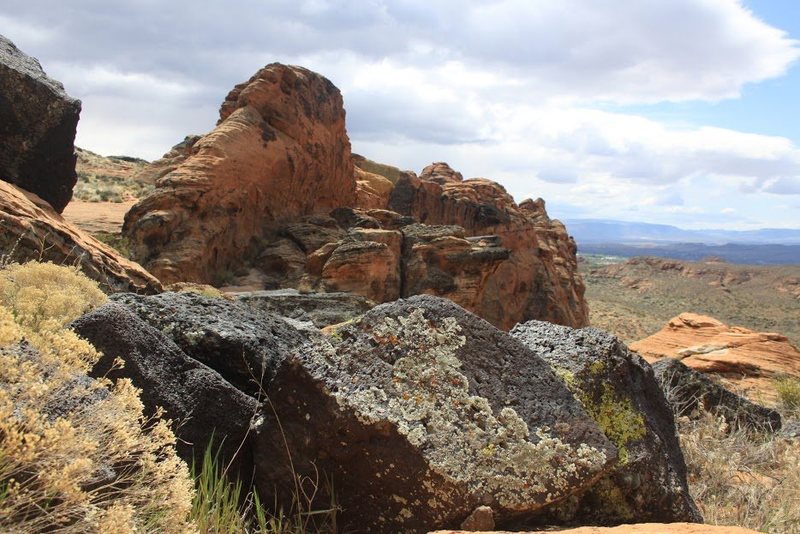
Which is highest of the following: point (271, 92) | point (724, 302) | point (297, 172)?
point (271, 92)

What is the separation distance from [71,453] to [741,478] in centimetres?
540

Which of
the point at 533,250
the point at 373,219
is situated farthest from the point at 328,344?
the point at 533,250

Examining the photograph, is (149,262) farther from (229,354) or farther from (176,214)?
(229,354)

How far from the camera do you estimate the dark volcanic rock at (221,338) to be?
13.9ft

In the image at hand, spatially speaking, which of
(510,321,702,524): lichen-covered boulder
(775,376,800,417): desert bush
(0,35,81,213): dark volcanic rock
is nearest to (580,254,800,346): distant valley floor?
(775,376,800,417): desert bush

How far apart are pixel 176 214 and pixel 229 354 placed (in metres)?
17.1

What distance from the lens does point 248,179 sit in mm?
22859

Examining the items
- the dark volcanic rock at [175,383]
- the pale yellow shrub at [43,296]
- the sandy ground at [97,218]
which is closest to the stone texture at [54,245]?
the pale yellow shrub at [43,296]

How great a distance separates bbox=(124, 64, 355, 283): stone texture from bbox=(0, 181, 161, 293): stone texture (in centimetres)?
1013

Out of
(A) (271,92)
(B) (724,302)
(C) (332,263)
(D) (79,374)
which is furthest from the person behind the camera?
(B) (724,302)

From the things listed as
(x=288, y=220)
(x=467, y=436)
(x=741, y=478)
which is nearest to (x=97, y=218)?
(x=288, y=220)

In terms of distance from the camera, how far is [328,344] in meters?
3.79

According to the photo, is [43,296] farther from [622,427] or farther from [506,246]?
[506,246]

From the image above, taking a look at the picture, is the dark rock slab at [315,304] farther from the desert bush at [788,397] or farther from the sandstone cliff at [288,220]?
the desert bush at [788,397]
